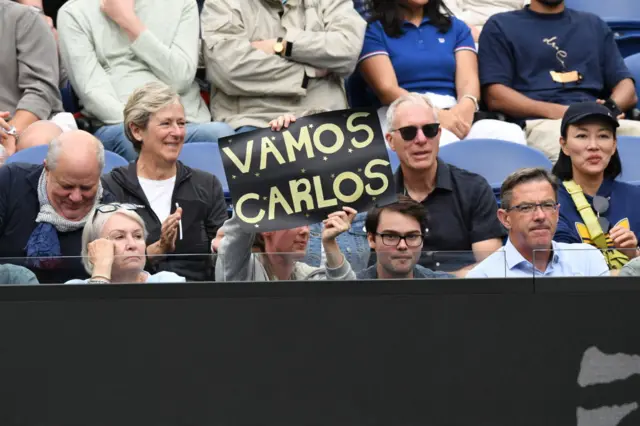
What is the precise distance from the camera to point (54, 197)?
4422mm

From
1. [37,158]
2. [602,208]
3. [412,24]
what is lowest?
[602,208]

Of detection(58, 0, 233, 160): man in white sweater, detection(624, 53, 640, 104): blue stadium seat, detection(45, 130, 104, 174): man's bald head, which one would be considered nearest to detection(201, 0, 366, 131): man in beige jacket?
detection(58, 0, 233, 160): man in white sweater

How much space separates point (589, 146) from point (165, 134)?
63.0 inches

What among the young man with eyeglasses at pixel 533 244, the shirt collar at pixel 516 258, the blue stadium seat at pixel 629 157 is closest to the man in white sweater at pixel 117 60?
the blue stadium seat at pixel 629 157

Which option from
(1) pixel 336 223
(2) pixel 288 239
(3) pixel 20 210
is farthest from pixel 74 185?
(1) pixel 336 223

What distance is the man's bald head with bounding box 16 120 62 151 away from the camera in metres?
5.40

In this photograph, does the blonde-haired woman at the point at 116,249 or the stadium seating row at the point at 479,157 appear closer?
the blonde-haired woman at the point at 116,249

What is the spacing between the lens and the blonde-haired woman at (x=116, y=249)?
3.19 metres

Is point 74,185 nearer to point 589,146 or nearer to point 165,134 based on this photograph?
point 165,134

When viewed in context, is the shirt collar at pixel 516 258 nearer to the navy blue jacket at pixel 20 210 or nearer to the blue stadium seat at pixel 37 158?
the navy blue jacket at pixel 20 210

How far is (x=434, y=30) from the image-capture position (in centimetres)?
619

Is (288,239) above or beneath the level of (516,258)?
above

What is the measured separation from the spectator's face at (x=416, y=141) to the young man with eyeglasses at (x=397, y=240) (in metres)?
0.73

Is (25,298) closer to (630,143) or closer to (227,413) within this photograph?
(227,413)
